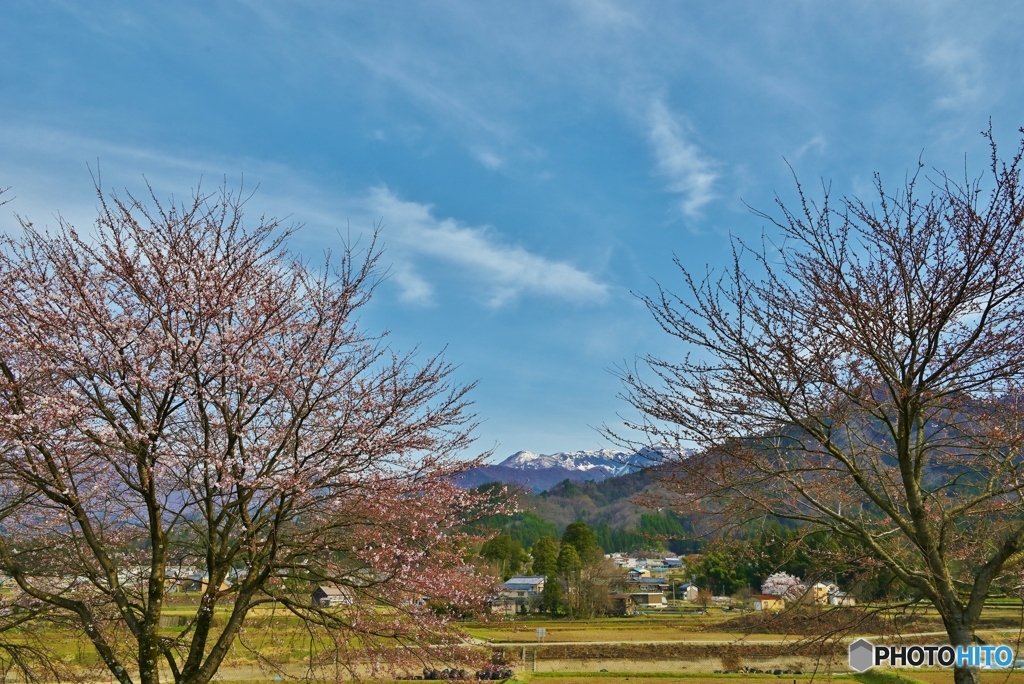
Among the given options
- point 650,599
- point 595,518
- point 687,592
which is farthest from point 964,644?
point 595,518

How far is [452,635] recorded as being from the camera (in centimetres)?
649

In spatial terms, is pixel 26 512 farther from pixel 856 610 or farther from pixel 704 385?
pixel 856 610

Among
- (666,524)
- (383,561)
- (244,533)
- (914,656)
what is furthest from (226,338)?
(666,524)

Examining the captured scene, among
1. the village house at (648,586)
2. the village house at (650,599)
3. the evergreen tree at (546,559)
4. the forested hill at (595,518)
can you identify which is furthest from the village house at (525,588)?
the forested hill at (595,518)

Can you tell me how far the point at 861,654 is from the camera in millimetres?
7352

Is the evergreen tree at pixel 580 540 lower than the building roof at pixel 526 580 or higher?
higher

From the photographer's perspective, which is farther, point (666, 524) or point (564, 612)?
point (666, 524)

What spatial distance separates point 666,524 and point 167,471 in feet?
432

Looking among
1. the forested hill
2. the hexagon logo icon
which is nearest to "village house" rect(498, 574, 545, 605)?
the forested hill

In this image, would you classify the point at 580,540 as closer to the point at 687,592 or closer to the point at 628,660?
the point at 628,660

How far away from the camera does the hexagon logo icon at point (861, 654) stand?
23.9 feet

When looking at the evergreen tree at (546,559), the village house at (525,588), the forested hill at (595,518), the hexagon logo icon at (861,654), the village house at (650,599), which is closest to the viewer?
the hexagon logo icon at (861,654)

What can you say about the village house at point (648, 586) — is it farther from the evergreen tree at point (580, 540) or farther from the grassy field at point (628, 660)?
the grassy field at point (628, 660)

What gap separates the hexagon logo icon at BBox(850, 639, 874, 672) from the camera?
7.27 meters
